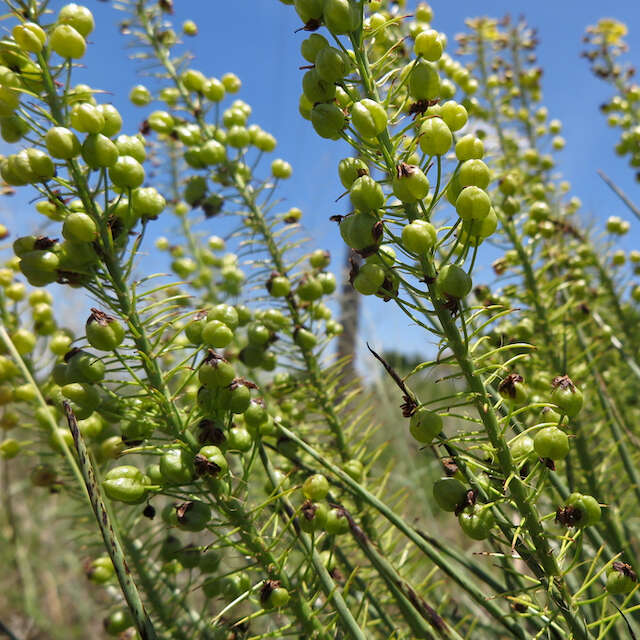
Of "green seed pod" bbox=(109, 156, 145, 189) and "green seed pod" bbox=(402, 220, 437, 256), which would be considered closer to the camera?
"green seed pod" bbox=(402, 220, 437, 256)

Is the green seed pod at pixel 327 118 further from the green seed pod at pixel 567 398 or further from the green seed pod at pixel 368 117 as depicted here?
the green seed pod at pixel 567 398

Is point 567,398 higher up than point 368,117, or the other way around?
point 368,117

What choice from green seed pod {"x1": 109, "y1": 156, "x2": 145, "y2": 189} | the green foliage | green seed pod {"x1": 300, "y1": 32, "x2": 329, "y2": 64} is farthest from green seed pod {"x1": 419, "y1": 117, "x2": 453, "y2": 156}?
green seed pod {"x1": 109, "y1": 156, "x2": 145, "y2": 189}

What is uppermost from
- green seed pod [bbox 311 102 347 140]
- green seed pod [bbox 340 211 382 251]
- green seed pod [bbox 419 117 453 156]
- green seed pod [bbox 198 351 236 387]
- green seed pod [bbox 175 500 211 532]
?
green seed pod [bbox 311 102 347 140]

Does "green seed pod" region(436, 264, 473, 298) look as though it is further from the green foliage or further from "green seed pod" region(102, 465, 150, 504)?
"green seed pod" region(102, 465, 150, 504)

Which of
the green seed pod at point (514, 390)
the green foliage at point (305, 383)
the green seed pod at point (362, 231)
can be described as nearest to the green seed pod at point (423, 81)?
the green foliage at point (305, 383)

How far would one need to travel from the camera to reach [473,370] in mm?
605

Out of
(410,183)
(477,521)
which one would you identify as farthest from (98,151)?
(477,521)

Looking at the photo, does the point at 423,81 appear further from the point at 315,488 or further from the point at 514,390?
the point at 315,488

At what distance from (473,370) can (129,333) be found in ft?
1.55

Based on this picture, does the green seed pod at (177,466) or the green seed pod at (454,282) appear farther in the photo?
the green seed pod at (177,466)

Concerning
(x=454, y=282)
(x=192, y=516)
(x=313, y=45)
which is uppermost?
(x=313, y=45)

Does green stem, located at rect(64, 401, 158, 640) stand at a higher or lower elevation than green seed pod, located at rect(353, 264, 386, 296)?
lower

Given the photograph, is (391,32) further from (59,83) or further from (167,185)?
(167,185)
